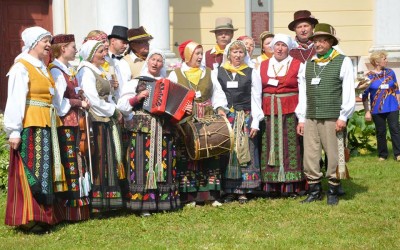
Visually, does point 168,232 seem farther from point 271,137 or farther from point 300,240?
point 271,137

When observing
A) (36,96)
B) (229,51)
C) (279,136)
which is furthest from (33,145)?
(279,136)

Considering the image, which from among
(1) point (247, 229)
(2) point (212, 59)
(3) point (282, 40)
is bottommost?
(1) point (247, 229)

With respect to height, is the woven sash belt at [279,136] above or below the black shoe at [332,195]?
above

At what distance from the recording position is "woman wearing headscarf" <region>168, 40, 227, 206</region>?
320 inches

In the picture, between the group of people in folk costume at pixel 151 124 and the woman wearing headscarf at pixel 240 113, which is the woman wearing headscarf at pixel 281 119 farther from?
the woman wearing headscarf at pixel 240 113

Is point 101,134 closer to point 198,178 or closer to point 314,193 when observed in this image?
point 198,178

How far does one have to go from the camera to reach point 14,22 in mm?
13062

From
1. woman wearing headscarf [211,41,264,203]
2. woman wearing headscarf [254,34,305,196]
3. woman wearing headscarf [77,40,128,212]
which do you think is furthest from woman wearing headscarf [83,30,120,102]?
woman wearing headscarf [254,34,305,196]

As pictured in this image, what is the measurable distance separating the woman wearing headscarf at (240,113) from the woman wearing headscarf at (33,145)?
6.21ft

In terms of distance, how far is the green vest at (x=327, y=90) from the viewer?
7.87m

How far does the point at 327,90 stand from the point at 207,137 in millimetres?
1181

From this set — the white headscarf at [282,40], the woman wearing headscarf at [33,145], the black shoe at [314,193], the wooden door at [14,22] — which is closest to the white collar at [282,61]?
the white headscarf at [282,40]

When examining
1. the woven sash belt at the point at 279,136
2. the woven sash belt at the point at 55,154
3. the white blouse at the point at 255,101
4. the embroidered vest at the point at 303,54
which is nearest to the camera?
the woven sash belt at the point at 55,154

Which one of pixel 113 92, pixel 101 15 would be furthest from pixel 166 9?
pixel 113 92
